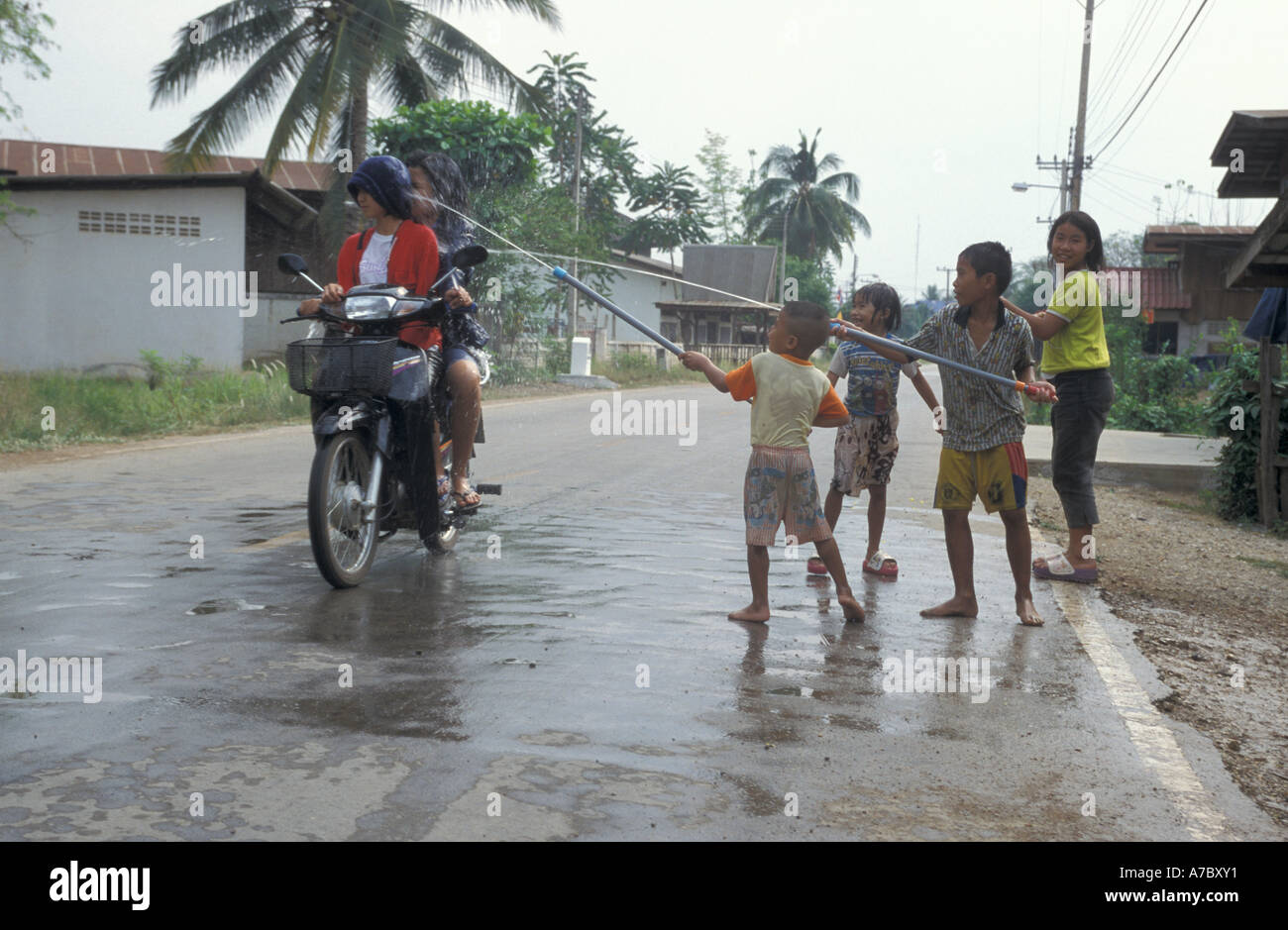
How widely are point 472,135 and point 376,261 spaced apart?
19.8 metres

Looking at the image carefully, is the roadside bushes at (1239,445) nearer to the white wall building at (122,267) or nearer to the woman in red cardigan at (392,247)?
the woman in red cardigan at (392,247)

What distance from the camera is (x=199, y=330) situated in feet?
84.4

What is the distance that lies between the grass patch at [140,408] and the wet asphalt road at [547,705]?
6064 millimetres

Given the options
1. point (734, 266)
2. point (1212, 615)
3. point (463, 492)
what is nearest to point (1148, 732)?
point (1212, 615)

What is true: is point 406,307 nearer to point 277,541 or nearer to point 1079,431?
point 277,541

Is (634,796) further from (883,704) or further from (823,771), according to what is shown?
(883,704)

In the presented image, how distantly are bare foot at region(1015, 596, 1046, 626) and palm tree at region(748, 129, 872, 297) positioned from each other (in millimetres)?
65073

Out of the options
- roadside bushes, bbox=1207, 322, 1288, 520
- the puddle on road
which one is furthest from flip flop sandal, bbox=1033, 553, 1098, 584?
roadside bushes, bbox=1207, 322, 1288, 520

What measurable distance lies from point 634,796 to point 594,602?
2635 mm

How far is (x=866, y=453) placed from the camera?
7238 millimetres

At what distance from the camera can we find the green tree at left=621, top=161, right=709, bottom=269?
6228 centimetres

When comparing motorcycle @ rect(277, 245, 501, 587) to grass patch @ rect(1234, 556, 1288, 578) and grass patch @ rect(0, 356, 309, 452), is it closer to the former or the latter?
grass patch @ rect(1234, 556, 1288, 578)

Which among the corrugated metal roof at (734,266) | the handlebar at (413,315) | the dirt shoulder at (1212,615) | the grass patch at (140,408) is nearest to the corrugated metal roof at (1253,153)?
the dirt shoulder at (1212,615)
